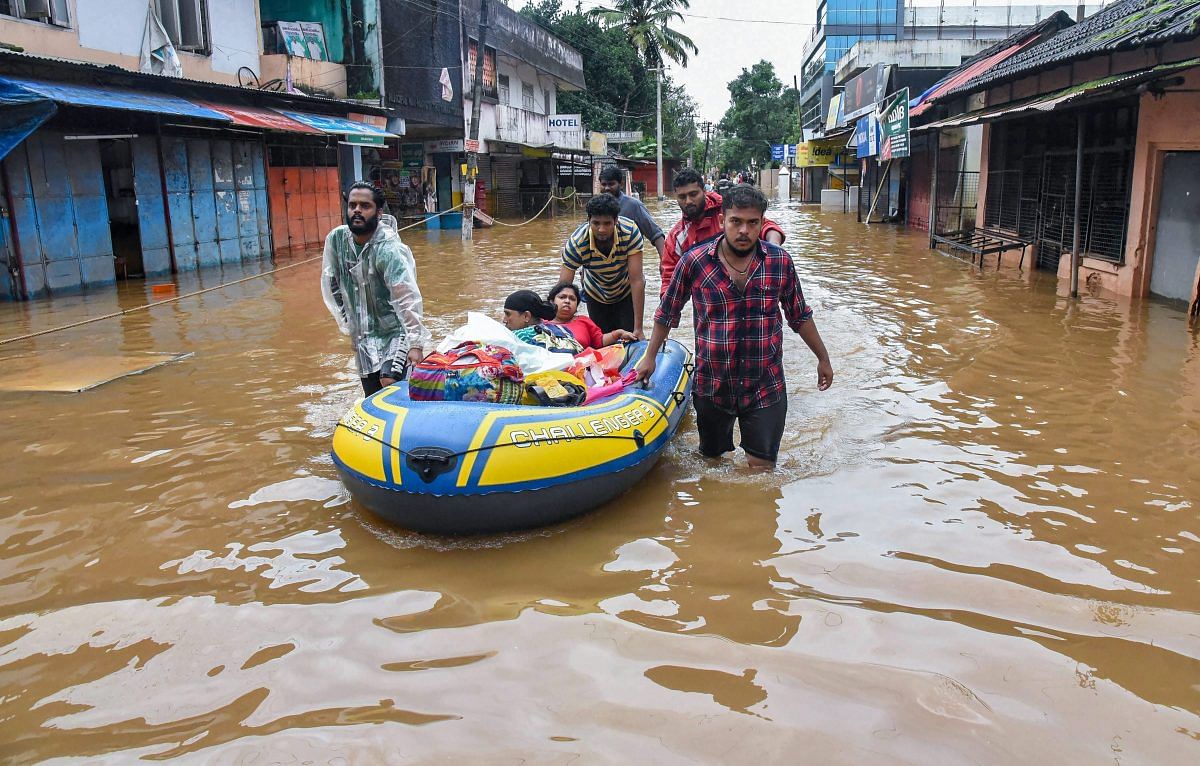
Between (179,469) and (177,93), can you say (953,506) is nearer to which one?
(179,469)

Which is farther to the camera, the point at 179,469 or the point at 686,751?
the point at 179,469

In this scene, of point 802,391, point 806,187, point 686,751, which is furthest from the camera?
point 806,187

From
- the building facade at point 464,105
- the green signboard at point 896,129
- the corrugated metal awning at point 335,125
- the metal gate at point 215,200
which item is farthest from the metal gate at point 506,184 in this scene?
the metal gate at point 215,200

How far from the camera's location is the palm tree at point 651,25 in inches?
1751

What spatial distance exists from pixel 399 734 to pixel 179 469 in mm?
3364

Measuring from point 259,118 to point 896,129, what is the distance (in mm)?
14055

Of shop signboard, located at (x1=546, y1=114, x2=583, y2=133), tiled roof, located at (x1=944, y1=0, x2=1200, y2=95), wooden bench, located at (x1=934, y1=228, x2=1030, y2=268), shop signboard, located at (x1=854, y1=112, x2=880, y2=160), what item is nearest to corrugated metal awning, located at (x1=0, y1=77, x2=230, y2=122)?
tiled roof, located at (x1=944, y1=0, x2=1200, y2=95)

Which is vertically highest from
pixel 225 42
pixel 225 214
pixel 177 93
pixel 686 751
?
pixel 225 42

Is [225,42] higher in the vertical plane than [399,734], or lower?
higher

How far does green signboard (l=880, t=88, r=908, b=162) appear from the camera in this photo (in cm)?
2011

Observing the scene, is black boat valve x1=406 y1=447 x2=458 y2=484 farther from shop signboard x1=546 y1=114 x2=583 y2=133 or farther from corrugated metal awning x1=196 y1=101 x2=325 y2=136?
shop signboard x1=546 y1=114 x2=583 y2=133

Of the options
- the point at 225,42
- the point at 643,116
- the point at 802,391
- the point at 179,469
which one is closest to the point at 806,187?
the point at 643,116

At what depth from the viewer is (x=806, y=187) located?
4744 cm

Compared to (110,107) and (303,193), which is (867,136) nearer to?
(303,193)
